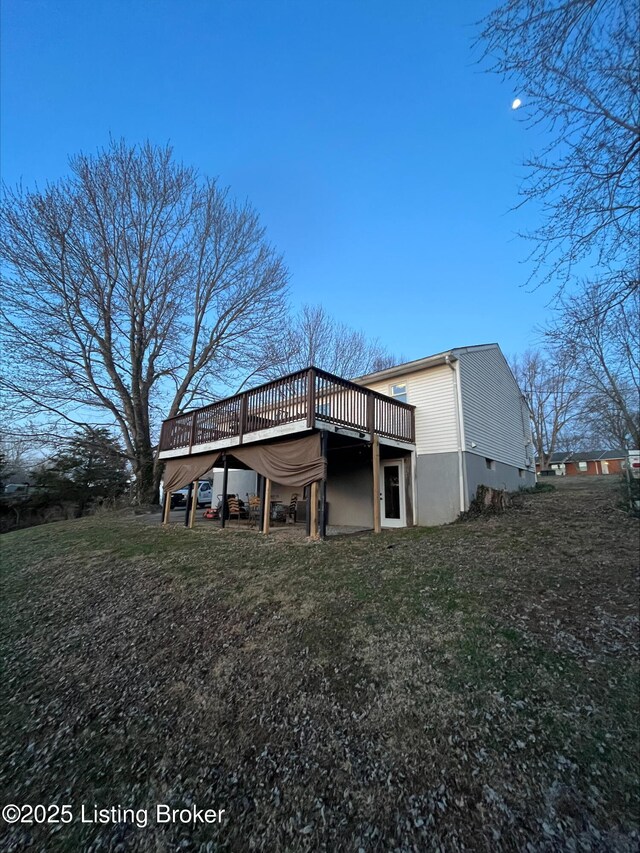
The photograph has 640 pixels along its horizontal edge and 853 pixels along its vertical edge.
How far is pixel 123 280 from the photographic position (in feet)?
57.4

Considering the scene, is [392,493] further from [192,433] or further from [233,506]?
[192,433]

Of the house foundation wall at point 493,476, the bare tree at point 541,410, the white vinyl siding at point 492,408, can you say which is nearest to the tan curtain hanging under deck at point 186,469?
the house foundation wall at point 493,476

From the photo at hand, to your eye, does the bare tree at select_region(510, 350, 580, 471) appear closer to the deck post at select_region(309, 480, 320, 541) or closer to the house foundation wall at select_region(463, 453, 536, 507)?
the house foundation wall at select_region(463, 453, 536, 507)

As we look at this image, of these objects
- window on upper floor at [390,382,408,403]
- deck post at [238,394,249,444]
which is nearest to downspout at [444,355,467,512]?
window on upper floor at [390,382,408,403]

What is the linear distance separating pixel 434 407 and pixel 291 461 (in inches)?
191

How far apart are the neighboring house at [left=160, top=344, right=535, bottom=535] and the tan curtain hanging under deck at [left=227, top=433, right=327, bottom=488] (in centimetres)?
2

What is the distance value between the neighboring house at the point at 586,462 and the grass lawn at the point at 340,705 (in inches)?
1655

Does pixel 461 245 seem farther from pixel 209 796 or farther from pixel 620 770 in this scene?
pixel 209 796

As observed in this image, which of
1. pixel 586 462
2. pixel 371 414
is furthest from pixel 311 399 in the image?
pixel 586 462

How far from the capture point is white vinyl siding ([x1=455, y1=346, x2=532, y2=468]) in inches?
424

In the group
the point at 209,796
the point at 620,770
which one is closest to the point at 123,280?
the point at 209,796

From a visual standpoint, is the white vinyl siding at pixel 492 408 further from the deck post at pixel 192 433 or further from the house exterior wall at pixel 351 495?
the deck post at pixel 192 433

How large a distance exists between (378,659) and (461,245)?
8.94 meters

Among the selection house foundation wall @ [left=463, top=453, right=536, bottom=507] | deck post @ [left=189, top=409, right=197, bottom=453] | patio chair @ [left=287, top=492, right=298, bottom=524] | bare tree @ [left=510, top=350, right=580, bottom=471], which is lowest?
patio chair @ [left=287, top=492, right=298, bottom=524]
